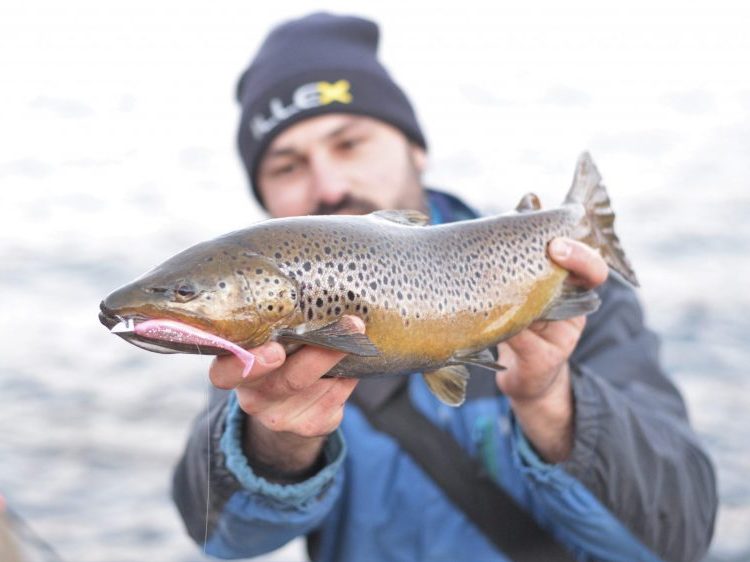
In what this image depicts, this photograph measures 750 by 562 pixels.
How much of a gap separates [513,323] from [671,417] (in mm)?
1479

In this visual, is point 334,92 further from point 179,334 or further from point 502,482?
point 179,334

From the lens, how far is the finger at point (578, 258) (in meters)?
2.70

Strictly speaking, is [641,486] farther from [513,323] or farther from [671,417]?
[513,323]

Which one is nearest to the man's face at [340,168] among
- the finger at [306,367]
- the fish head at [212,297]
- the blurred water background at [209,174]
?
the blurred water background at [209,174]

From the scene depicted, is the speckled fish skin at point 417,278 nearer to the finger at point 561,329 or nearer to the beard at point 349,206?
the finger at point 561,329

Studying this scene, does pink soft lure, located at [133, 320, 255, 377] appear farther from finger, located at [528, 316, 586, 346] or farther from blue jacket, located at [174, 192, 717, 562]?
finger, located at [528, 316, 586, 346]

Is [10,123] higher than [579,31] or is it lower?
lower

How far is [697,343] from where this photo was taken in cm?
753

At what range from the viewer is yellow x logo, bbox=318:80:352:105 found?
513cm

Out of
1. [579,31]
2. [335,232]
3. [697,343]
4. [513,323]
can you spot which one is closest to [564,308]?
[513,323]

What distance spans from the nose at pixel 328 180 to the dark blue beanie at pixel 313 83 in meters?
0.32

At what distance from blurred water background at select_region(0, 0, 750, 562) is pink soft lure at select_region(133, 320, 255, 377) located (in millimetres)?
3540

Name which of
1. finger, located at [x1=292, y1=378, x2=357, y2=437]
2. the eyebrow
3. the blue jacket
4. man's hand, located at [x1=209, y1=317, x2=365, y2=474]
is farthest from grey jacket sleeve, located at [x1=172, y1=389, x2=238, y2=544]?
the eyebrow

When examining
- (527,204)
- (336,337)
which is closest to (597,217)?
(527,204)
